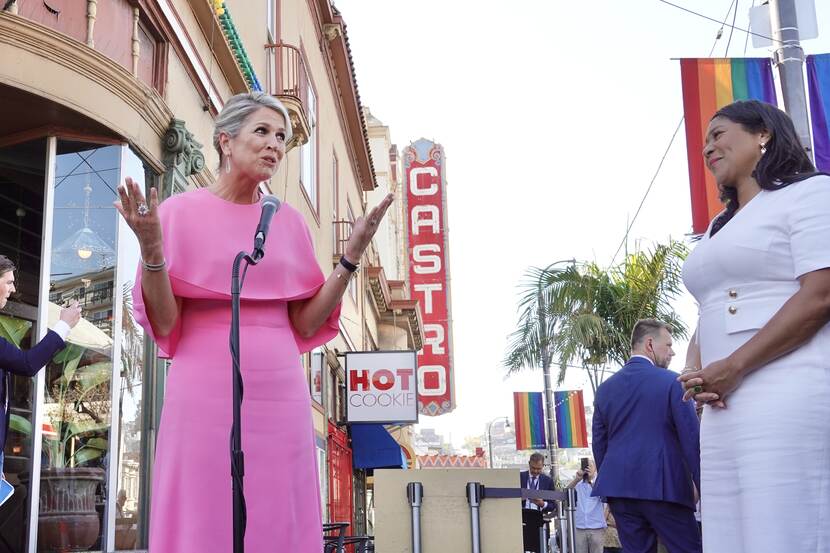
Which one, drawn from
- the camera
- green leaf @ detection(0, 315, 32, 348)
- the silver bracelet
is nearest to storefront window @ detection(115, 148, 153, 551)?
green leaf @ detection(0, 315, 32, 348)

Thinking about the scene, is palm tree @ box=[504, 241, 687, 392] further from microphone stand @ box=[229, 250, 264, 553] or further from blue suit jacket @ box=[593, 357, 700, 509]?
microphone stand @ box=[229, 250, 264, 553]

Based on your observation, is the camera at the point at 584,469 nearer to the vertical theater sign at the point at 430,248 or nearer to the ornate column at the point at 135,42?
the ornate column at the point at 135,42

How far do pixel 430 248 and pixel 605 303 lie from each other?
68.2 ft

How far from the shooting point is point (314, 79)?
18109 mm

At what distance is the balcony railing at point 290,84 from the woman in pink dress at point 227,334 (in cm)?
837

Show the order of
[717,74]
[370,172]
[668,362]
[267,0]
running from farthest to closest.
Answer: [370,172] → [267,0] → [717,74] → [668,362]

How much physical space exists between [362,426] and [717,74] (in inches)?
627

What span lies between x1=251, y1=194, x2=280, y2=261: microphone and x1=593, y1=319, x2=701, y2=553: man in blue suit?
3322mm

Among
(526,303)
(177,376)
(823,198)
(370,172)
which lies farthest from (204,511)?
(370,172)

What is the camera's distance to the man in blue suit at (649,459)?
5395mm

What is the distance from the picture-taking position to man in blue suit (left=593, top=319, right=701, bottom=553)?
539 centimetres

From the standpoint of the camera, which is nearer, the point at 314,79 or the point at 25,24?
the point at 25,24

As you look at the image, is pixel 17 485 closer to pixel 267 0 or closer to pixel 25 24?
pixel 25 24

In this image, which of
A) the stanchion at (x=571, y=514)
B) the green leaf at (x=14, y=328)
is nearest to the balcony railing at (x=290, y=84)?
the green leaf at (x=14, y=328)
